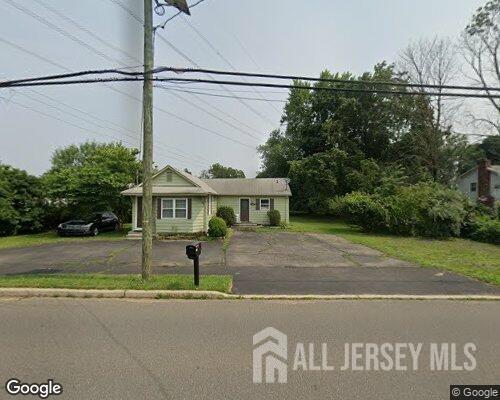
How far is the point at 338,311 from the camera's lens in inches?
259

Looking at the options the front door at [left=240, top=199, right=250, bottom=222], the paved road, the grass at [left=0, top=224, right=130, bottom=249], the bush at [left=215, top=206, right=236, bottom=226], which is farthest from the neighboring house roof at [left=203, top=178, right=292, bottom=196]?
the paved road

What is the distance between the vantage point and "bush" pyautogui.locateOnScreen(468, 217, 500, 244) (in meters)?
19.9

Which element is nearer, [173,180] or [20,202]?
[173,180]

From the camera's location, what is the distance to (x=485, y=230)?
67.6ft

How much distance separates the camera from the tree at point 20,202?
22469 millimetres

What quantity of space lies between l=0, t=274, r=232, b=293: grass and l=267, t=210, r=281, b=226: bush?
65.2ft

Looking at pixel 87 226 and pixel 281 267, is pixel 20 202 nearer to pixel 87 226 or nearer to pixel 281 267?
pixel 87 226

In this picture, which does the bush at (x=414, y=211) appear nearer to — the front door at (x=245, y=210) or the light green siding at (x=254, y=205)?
the light green siding at (x=254, y=205)

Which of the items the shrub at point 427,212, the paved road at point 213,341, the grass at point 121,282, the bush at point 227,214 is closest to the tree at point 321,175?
the bush at point 227,214

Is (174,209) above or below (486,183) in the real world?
below

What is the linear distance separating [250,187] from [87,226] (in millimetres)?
13704

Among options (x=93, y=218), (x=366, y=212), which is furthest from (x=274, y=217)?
(x=93, y=218)

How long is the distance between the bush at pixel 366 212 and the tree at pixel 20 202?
21.4 metres

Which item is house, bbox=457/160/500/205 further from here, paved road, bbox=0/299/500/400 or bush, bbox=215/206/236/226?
paved road, bbox=0/299/500/400
